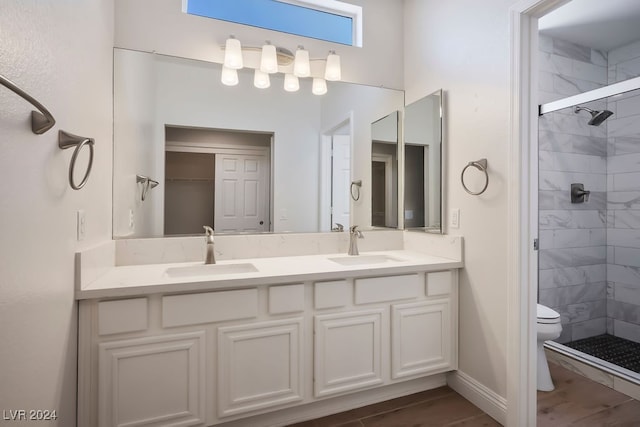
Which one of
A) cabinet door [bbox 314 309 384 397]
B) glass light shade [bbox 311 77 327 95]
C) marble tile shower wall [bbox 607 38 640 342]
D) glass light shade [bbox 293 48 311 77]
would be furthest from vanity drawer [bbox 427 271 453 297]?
marble tile shower wall [bbox 607 38 640 342]

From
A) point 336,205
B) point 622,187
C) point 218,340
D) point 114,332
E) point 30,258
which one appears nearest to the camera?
point 30,258

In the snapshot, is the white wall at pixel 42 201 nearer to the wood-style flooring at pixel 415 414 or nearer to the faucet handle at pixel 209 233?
the faucet handle at pixel 209 233

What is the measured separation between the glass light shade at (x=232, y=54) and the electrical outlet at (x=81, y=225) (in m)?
1.16

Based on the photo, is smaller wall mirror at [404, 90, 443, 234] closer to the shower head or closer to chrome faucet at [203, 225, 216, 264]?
chrome faucet at [203, 225, 216, 264]

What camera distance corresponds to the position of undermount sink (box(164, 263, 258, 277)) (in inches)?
67.1

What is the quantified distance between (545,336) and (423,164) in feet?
4.35

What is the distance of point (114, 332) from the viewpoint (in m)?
1.29

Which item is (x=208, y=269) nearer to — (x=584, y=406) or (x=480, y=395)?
(x=480, y=395)

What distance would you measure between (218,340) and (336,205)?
1.16 metres

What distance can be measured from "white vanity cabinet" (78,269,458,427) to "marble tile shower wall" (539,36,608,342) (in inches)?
52.3

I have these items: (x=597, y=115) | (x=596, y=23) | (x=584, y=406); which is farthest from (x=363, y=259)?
(x=596, y=23)

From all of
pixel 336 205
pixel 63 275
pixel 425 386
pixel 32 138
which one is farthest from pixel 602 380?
pixel 32 138

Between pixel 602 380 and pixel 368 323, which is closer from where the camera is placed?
pixel 368 323

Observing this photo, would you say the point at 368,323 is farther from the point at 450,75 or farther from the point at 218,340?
the point at 450,75
